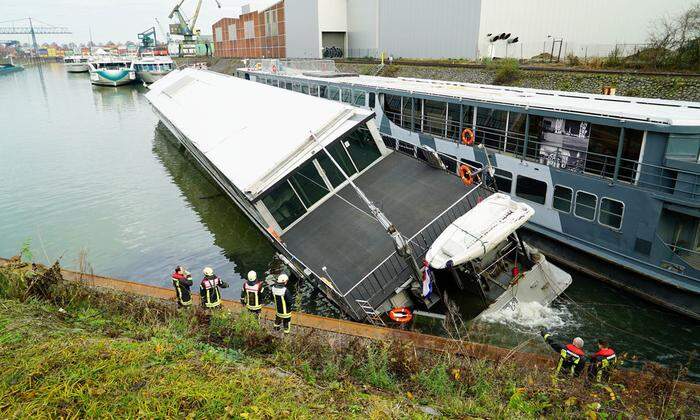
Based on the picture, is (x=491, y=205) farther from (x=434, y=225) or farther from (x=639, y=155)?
(x=639, y=155)

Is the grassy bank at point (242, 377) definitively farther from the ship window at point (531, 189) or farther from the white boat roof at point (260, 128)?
the ship window at point (531, 189)

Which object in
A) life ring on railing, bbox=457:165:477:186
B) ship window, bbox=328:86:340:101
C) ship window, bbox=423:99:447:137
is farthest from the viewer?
ship window, bbox=328:86:340:101

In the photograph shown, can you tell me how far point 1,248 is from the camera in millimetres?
19016

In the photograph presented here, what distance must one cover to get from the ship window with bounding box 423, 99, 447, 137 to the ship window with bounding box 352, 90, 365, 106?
202 inches

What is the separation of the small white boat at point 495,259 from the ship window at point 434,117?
331 inches

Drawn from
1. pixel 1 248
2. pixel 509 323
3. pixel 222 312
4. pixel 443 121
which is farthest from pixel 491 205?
pixel 1 248

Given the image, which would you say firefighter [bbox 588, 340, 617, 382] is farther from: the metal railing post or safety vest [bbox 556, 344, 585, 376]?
the metal railing post

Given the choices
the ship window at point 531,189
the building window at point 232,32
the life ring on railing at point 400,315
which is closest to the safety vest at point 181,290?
the life ring on railing at point 400,315

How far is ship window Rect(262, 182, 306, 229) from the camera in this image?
1376 centimetres

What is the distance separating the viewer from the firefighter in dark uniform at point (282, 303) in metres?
9.84

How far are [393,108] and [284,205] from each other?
38.5ft

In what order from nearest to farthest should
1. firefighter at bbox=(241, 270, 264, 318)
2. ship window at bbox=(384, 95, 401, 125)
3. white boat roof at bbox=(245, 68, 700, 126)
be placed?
firefighter at bbox=(241, 270, 264, 318) → white boat roof at bbox=(245, 68, 700, 126) → ship window at bbox=(384, 95, 401, 125)

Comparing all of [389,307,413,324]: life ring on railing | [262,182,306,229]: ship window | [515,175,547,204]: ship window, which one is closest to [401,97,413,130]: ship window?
[515,175,547,204]: ship window

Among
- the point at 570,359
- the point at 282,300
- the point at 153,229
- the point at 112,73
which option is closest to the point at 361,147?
the point at 282,300
